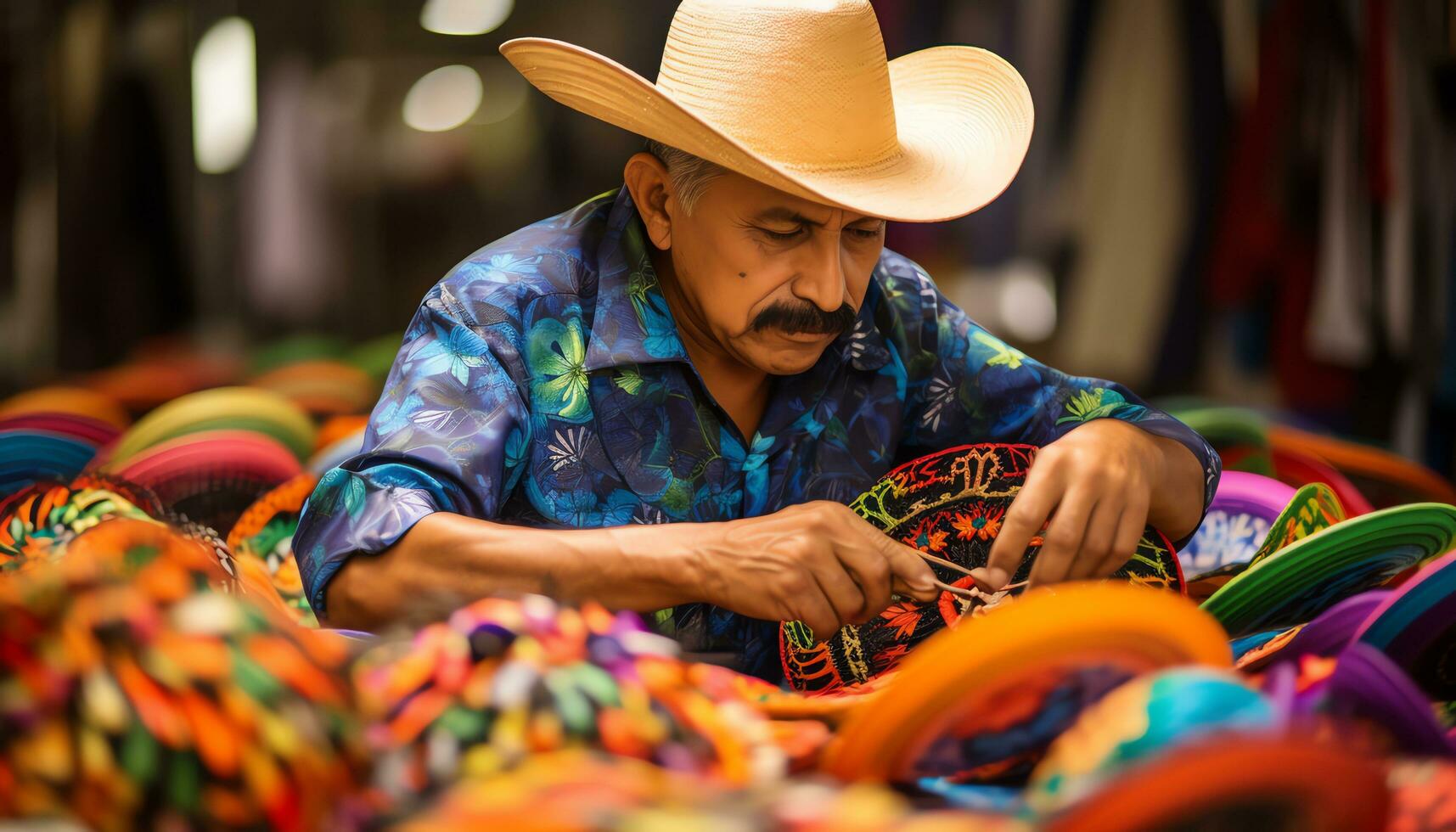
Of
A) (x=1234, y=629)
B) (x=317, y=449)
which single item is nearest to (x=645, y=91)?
(x=1234, y=629)

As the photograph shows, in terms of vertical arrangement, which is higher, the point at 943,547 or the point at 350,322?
the point at 943,547

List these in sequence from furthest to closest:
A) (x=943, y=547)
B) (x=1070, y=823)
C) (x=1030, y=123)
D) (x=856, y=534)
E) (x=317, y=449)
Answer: (x=317, y=449) < (x=1030, y=123) < (x=943, y=547) < (x=856, y=534) < (x=1070, y=823)

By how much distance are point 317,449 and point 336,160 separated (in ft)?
7.67

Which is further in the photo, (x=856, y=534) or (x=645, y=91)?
(x=645, y=91)

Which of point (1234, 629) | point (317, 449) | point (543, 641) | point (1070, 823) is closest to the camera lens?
point (1070, 823)

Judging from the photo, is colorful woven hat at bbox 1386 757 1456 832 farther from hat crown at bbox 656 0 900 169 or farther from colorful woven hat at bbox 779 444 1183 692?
hat crown at bbox 656 0 900 169

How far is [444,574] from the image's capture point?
117cm

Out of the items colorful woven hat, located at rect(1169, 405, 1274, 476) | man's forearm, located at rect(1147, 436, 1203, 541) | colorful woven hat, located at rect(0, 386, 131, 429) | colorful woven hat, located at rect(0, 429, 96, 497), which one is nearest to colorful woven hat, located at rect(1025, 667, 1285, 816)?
man's forearm, located at rect(1147, 436, 1203, 541)

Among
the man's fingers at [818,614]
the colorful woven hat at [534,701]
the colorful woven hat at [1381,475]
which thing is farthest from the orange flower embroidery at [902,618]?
the colorful woven hat at [1381,475]

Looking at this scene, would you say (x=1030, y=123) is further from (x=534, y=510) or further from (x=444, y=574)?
(x=444, y=574)

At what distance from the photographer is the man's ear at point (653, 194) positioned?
4.77ft

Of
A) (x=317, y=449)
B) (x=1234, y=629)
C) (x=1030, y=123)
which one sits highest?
(x=1030, y=123)

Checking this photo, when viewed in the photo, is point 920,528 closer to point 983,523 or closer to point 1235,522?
point 983,523

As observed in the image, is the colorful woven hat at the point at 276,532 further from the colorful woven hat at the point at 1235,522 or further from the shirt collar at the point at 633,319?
the colorful woven hat at the point at 1235,522
